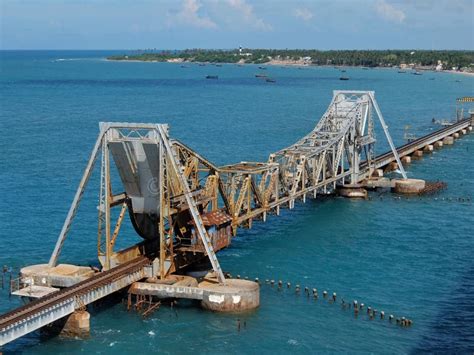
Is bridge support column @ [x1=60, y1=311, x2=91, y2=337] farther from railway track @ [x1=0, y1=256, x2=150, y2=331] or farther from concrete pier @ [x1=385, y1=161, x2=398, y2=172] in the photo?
concrete pier @ [x1=385, y1=161, x2=398, y2=172]

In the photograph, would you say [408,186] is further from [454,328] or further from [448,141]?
[448,141]

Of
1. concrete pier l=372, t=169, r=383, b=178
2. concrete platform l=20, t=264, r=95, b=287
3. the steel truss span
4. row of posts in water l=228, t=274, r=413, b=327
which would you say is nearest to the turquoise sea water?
row of posts in water l=228, t=274, r=413, b=327

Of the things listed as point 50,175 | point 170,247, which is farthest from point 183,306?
point 50,175

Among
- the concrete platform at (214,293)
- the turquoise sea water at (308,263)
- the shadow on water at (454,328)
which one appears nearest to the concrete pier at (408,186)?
the turquoise sea water at (308,263)

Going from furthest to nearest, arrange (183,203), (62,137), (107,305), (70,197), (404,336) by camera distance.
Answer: (62,137)
(70,197)
(183,203)
(107,305)
(404,336)

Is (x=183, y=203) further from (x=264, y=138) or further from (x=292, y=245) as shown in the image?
(x=264, y=138)

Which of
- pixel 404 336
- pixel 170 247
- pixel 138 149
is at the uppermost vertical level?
pixel 138 149

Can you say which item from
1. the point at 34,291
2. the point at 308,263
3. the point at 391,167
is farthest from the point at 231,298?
the point at 391,167
